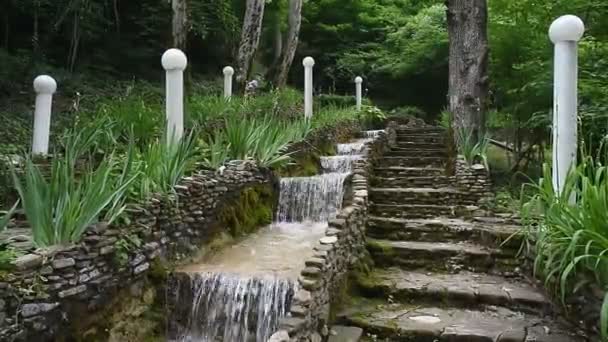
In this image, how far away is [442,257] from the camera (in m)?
4.74

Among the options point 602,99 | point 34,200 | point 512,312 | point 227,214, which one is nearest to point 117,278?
point 34,200

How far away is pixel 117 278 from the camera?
142 inches

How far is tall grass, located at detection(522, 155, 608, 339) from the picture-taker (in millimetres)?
2865

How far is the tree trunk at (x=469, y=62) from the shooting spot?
6691 millimetres

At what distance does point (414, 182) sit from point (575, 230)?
3.69 meters

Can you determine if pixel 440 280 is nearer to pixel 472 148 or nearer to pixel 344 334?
pixel 344 334

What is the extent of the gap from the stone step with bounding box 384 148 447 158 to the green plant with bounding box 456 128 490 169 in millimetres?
1174

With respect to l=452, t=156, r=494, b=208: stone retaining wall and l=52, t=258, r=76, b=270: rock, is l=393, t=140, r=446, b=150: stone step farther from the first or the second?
l=52, t=258, r=76, b=270: rock

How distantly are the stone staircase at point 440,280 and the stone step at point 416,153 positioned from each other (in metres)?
1.55

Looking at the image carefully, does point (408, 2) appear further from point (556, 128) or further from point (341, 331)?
point (341, 331)

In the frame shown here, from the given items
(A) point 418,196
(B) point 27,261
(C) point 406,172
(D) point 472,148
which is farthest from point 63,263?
(D) point 472,148

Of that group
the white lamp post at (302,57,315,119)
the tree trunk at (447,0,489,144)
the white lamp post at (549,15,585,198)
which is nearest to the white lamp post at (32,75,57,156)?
the white lamp post at (302,57,315,119)

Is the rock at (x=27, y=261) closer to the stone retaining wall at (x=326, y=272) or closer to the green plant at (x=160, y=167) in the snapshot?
the green plant at (x=160, y=167)

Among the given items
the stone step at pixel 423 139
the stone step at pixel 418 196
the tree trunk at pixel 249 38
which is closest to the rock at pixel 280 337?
the stone step at pixel 418 196
